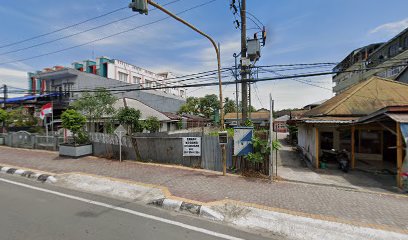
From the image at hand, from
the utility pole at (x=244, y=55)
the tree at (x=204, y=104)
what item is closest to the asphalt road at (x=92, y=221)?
the utility pole at (x=244, y=55)

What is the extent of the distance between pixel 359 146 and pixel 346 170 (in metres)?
4.52

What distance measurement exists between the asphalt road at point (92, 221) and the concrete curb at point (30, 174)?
69.1 inches

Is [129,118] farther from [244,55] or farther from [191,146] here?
[244,55]

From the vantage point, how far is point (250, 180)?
8.05 meters

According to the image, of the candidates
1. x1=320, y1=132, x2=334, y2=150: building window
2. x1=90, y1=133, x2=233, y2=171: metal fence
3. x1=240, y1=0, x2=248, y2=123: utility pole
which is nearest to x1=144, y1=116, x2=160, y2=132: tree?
x1=90, y1=133, x2=233, y2=171: metal fence

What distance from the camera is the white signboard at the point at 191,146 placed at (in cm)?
988

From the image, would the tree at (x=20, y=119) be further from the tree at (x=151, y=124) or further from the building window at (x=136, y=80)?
the building window at (x=136, y=80)

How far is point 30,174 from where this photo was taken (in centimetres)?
889

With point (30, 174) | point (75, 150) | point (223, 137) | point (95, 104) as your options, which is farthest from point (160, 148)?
point (95, 104)

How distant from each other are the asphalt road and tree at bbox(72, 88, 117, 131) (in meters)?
10.1

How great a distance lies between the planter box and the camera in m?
12.1

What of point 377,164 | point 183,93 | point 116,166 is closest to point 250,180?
point 116,166

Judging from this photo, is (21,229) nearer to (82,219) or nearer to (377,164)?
(82,219)

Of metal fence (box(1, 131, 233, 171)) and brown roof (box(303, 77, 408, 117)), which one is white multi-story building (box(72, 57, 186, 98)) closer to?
metal fence (box(1, 131, 233, 171))
